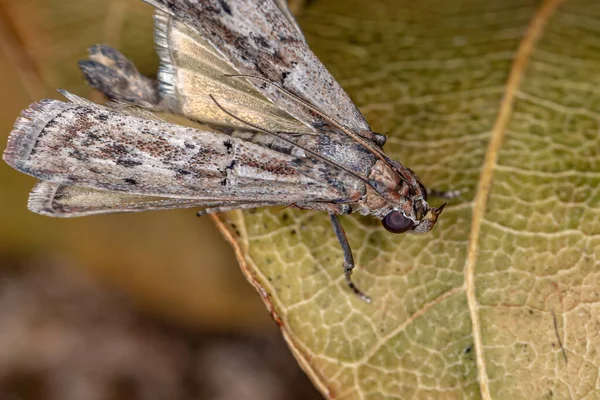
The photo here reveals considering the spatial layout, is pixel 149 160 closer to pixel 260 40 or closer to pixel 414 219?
pixel 260 40

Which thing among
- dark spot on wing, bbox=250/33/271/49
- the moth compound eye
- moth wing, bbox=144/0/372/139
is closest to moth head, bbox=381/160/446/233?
the moth compound eye

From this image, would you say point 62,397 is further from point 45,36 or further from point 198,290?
point 45,36

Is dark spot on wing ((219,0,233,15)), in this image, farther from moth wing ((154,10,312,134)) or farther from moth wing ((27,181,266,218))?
moth wing ((27,181,266,218))

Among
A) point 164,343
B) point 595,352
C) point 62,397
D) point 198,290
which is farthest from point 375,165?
point 62,397

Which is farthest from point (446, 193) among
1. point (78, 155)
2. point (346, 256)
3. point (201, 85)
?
point (78, 155)

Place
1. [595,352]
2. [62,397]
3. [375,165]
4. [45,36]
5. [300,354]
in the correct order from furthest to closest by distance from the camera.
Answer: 1. [62,397]
2. [45,36]
3. [375,165]
4. [300,354]
5. [595,352]
